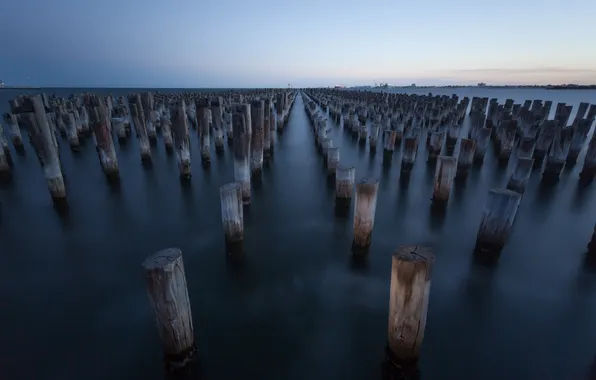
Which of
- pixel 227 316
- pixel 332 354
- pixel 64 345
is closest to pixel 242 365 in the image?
pixel 227 316

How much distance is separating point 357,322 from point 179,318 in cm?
253

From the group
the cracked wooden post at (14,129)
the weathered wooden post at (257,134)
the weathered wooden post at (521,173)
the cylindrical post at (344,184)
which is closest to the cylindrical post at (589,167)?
the weathered wooden post at (521,173)

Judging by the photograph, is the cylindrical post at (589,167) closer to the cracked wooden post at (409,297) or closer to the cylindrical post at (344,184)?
the cylindrical post at (344,184)

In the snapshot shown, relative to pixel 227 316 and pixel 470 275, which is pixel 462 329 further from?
pixel 227 316

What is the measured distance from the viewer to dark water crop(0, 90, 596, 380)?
12.1 feet

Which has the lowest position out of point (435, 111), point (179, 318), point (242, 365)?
point (242, 365)

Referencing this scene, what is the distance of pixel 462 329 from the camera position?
13.6 feet

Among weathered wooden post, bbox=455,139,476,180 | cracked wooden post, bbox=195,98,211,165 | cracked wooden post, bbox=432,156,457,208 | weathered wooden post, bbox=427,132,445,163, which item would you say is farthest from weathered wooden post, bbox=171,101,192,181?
weathered wooden post, bbox=427,132,445,163

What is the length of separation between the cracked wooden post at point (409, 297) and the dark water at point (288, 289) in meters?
0.66

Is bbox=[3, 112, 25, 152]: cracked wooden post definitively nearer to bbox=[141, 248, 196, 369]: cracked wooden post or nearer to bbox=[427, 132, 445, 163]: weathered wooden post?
bbox=[141, 248, 196, 369]: cracked wooden post

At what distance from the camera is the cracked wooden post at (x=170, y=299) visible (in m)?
2.75

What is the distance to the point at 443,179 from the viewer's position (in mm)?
7305

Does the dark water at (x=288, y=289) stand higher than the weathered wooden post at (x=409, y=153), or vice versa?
the weathered wooden post at (x=409, y=153)

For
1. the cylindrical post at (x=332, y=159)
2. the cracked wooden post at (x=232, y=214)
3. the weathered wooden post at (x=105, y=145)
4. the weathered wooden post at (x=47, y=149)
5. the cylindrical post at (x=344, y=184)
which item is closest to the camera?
the cracked wooden post at (x=232, y=214)
